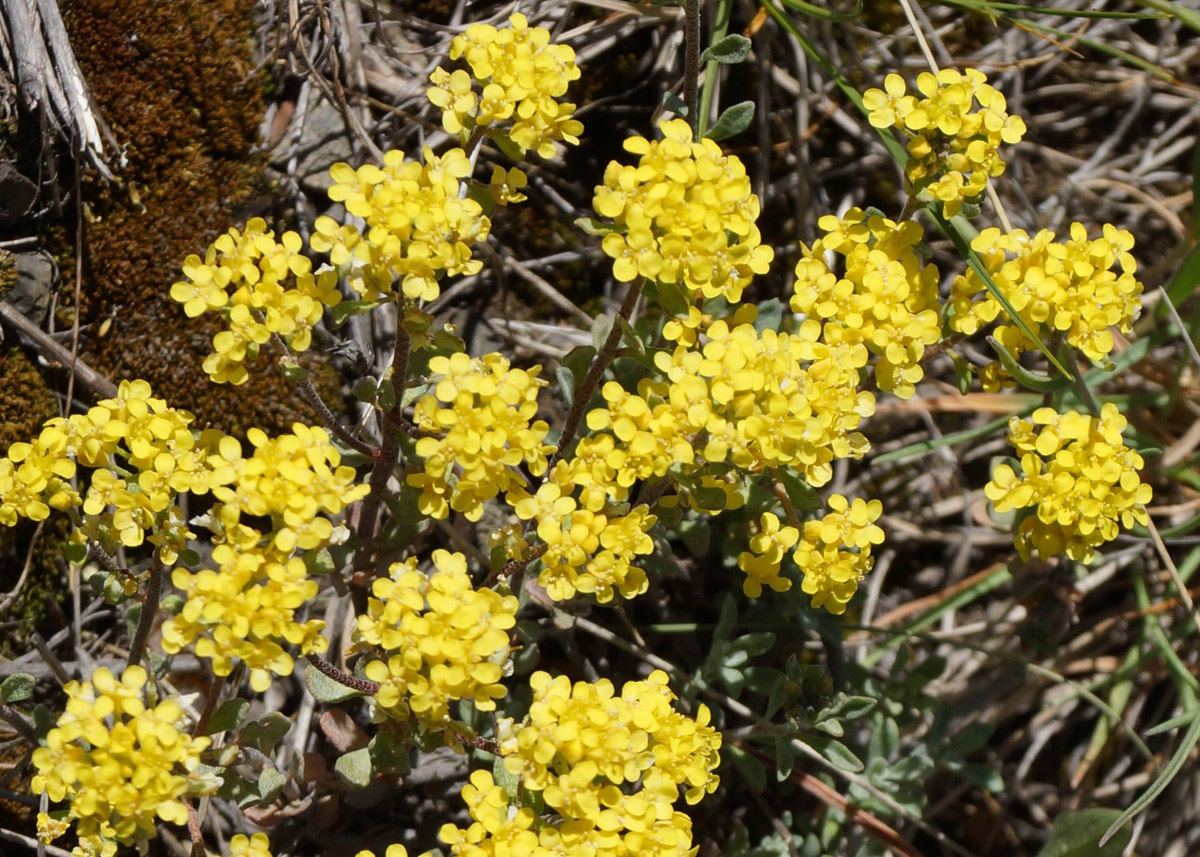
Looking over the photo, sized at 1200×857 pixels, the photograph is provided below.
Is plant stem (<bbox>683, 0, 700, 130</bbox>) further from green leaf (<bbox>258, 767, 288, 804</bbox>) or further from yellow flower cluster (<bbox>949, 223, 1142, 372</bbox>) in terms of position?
green leaf (<bbox>258, 767, 288, 804</bbox>)

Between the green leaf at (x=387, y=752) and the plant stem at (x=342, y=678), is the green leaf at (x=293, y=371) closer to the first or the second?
the plant stem at (x=342, y=678)

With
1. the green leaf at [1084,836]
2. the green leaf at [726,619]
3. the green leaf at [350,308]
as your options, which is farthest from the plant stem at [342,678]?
the green leaf at [1084,836]

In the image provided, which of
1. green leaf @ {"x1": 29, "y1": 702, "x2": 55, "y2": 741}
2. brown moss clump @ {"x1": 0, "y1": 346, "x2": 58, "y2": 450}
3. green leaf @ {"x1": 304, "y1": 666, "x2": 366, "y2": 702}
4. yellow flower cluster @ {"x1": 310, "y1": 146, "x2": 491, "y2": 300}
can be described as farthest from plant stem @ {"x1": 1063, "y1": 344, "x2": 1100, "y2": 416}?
brown moss clump @ {"x1": 0, "y1": 346, "x2": 58, "y2": 450}

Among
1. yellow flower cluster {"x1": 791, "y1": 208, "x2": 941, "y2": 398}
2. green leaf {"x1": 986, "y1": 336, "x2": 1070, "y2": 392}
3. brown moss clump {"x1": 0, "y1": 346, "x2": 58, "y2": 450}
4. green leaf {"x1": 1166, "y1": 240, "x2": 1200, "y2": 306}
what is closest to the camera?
yellow flower cluster {"x1": 791, "y1": 208, "x2": 941, "y2": 398}

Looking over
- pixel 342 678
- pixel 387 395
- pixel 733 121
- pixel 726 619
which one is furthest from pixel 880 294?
pixel 342 678

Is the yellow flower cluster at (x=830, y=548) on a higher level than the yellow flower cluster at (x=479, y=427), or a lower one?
lower

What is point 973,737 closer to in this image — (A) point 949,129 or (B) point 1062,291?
(B) point 1062,291
